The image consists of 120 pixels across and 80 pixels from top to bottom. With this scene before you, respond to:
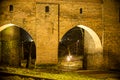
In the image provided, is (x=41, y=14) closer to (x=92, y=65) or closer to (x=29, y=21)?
(x=29, y=21)

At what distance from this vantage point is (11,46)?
21.5 m

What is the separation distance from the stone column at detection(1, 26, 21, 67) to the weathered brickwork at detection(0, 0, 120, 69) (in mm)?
3984

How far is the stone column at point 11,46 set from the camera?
21.1 metres

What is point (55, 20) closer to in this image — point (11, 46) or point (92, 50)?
point (92, 50)

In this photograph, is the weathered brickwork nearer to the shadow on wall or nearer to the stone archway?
the shadow on wall

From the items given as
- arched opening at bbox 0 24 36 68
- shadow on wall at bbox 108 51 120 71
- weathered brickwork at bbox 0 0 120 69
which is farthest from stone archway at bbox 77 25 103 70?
arched opening at bbox 0 24 36 68

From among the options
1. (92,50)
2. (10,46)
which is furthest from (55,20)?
(10,46)

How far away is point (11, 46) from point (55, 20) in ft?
18.3

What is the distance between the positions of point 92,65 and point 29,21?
18.9 feet

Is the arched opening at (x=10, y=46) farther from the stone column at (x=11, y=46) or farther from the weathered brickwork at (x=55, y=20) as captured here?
the weathered brickwork at (x=55, y=20)

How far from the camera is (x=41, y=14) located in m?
17.4

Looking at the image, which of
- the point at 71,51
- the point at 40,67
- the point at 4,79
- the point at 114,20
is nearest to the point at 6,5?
the point at 40,67

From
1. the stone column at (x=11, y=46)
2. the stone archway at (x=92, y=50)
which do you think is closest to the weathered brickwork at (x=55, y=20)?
the stone archway at (x=92, y=50)

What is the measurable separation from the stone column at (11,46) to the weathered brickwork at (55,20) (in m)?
3.98
